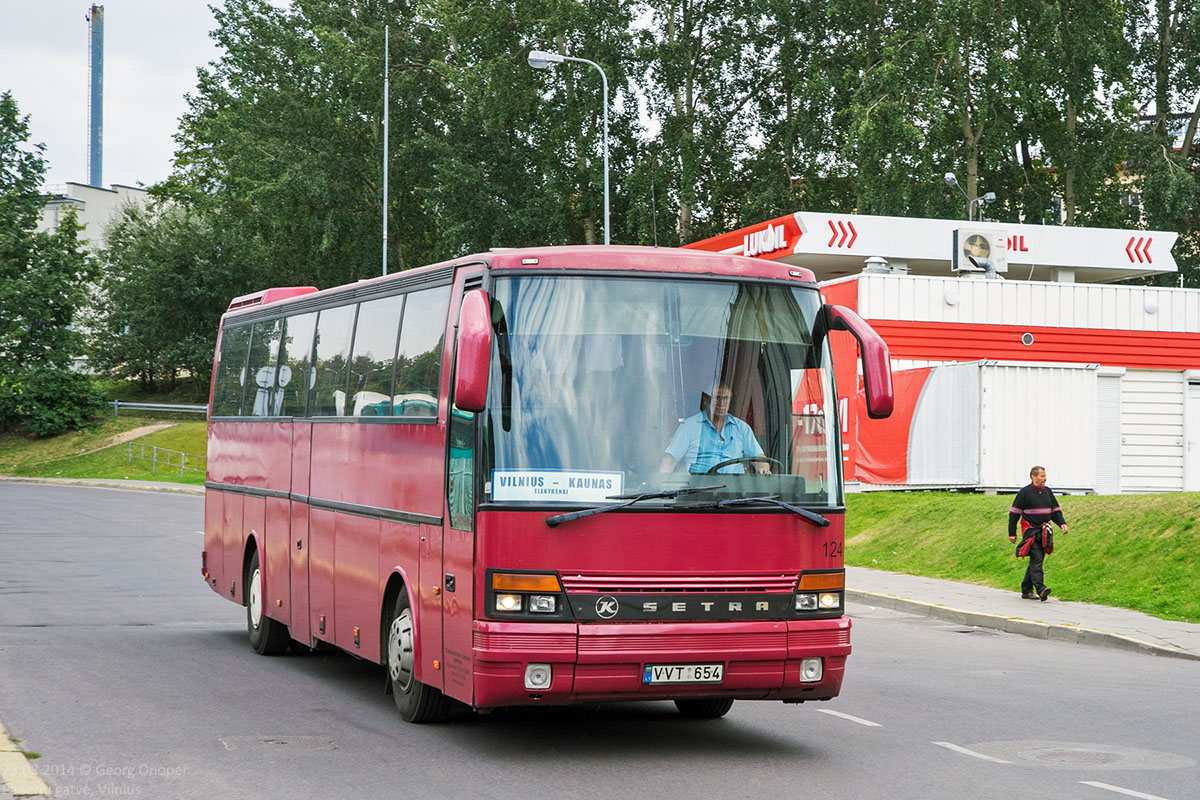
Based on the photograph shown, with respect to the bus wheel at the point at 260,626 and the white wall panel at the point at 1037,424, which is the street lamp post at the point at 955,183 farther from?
the bus wheel at the point at 260,626

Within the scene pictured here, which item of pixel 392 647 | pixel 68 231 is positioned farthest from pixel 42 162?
pixel 392 647

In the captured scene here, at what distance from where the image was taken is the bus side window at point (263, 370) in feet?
43.2

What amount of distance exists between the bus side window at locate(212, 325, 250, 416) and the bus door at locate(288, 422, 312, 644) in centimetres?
241

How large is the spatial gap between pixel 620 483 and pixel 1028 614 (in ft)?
33.9

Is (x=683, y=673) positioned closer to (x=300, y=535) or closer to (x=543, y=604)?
(x=543, y=604)

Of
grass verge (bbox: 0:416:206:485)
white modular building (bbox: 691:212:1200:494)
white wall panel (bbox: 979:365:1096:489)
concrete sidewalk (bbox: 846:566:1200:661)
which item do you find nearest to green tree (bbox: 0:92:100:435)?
grass verge (bbox: 0:416:206:485)

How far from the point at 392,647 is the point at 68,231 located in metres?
55.2

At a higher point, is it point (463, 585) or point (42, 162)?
point (42, 162)

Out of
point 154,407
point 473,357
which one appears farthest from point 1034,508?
point 154,407

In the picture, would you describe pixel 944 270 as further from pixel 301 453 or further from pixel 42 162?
pixel 42 162

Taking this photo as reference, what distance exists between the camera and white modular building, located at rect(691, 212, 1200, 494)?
27.5 meters

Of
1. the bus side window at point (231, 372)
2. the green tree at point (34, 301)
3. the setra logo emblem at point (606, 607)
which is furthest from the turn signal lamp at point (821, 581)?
the green tree at point (34, 301)

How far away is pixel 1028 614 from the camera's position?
17.0 meters

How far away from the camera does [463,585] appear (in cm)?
823
